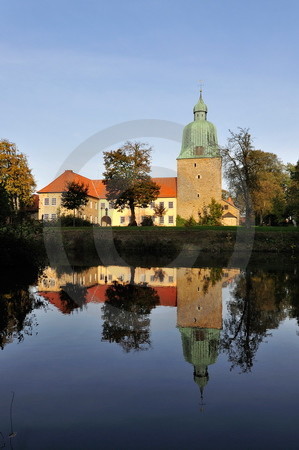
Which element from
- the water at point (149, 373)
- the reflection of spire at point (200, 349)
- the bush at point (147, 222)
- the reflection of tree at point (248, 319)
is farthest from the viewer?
the bush at point (147, 222)

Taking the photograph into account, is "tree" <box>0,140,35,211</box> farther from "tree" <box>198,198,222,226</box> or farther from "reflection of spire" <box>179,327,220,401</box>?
"reflection of spire" <box>179,327,220,401</box>

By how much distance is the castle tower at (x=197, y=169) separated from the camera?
55.6 m

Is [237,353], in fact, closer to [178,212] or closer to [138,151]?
[138,151]

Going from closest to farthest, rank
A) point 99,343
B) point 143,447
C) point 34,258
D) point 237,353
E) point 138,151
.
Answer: point 143,447, point 237,353, point 99,343, point 34,258, point 138,151

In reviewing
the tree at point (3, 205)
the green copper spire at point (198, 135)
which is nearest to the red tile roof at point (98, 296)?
the tree at point (3, 205)

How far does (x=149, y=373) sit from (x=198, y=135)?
53.8 metres

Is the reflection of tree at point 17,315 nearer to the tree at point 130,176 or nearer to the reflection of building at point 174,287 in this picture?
the reflection of building at point 174,287

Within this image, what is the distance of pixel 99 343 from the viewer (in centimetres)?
A: 780

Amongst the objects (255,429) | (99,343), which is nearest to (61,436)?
(255,429)

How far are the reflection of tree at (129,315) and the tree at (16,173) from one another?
38.3 m

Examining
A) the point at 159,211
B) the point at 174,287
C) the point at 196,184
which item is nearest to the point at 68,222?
the point at 159,211

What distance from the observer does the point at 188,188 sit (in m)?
57.2

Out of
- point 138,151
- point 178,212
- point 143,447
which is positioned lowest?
point 143,447

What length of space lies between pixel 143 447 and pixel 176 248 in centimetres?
3341
